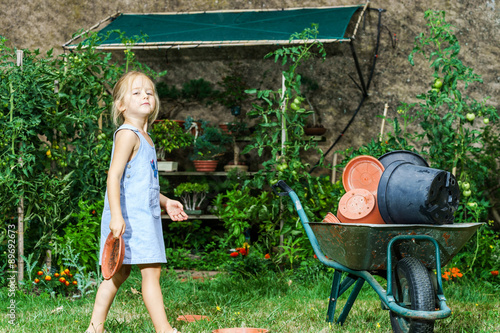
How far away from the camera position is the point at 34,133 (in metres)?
3.80

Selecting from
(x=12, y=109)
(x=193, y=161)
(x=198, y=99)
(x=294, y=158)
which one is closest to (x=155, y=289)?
(x=12, y=109)

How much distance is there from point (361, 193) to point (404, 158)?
318mm

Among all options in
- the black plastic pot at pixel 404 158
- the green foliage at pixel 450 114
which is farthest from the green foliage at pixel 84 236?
the green foliage at pixel 450 114

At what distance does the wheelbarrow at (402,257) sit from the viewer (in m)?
2.07

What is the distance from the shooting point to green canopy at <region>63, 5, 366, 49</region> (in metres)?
5.15

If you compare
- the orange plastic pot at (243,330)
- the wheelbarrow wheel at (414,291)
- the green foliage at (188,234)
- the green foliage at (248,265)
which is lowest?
the green foliage at (188,234)

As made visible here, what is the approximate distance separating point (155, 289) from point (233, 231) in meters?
2.42

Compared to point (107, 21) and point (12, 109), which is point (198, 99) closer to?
point (107, 21)

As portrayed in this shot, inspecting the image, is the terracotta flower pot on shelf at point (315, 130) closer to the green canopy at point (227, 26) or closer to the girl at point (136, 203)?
the green canopy at point (227, 26)

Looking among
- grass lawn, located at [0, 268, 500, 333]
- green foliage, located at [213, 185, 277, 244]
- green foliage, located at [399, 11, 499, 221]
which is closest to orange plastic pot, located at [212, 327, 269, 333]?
grass lawn, located at [0, 268, 500, 333]

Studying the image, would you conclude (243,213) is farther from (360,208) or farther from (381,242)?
(381,242)

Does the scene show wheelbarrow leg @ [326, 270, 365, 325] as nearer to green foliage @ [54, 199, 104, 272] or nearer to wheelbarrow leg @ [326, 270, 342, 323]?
wheelbarrow leg @ [326, 270, 342, 323]

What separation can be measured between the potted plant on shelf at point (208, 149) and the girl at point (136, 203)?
339 cm

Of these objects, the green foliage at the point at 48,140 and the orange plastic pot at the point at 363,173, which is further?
the green foliage at the point at 48,140
